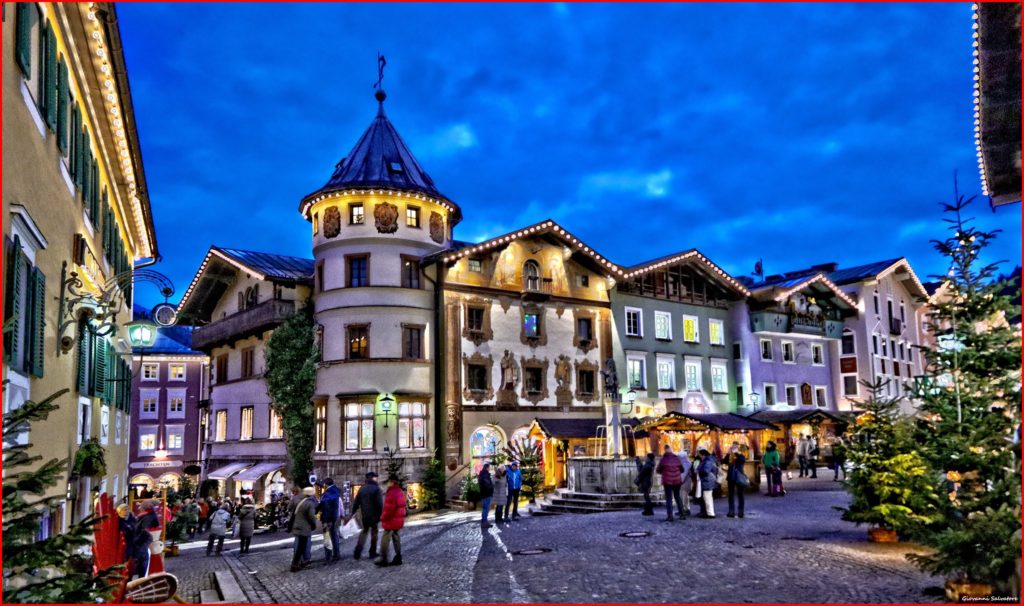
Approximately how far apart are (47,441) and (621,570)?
28.6 ft

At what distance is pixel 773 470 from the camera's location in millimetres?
27328

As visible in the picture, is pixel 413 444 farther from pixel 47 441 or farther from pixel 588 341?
pixel 47 441

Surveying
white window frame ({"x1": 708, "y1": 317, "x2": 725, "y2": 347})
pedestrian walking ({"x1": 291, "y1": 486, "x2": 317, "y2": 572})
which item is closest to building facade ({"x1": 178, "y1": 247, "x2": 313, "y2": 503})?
Answer: pedestrian walking ({"x1": 291, "y1": 486, "x2": 317, "y2": 572})

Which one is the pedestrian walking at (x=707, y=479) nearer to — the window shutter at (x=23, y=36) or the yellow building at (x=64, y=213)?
the yellow building at (x=64, y=213)

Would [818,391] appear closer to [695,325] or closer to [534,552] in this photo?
[695,325]

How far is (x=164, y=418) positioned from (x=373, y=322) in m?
36.3

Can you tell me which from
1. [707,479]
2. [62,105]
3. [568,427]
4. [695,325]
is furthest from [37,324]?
[695,325]

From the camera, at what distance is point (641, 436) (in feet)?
114

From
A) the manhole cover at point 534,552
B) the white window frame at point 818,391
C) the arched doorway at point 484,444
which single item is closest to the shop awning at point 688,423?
the arched doorway at point 484,444

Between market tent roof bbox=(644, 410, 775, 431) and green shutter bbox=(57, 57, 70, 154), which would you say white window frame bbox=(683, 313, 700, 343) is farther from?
green shutter bbox=(57, 57, 70, 154)

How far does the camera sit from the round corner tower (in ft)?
110

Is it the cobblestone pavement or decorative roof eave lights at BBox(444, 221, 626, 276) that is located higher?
decorative roof eave lights at BBox(444, 221, 626, 276)

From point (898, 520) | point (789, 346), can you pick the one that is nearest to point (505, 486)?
point (898, 520)

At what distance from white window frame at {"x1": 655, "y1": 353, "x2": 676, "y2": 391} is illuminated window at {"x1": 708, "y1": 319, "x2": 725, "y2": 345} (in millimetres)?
3381
